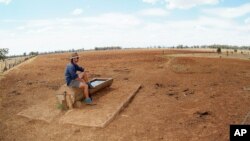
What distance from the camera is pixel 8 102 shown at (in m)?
14.6

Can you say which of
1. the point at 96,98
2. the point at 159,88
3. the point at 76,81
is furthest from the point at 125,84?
the point at 76,81

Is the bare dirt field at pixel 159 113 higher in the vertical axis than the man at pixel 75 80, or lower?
lower

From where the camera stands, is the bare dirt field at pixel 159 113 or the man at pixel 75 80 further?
the man at pixel 75 80

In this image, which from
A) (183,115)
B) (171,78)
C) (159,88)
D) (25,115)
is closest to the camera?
(183,115)

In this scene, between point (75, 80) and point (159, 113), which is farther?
point (75, 80)

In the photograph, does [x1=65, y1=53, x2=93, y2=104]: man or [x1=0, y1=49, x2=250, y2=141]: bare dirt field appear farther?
[x1=65, y1=53, x2=93, y2=104]: man

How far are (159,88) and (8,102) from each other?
7.66 meters

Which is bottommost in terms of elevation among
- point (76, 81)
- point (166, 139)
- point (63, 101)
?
point (166, 139)

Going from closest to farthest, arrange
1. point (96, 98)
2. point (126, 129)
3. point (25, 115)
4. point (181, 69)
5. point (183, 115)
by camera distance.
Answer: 1. point (126, 129)
2. point (183, 115)
3. point (25, 115)
4. point (96, 98)
5. point (181, 69)

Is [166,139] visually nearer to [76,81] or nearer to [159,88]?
[76,81]

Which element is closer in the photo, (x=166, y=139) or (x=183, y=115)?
(x=166, y=139)

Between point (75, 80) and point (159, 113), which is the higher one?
point (75, 80)

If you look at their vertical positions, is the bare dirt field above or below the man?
below

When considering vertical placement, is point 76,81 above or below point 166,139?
above
